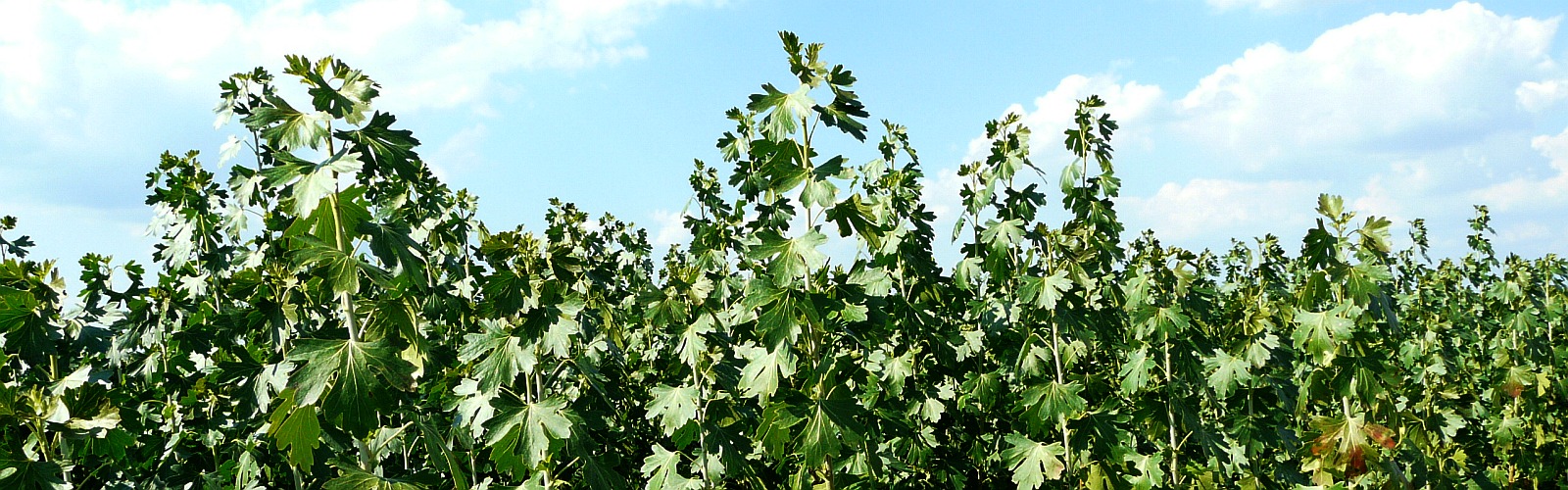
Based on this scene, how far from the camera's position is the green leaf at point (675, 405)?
497cm

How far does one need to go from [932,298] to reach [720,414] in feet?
5.02

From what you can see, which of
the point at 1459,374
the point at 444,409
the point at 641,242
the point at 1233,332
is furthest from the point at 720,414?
the point at 1459,374

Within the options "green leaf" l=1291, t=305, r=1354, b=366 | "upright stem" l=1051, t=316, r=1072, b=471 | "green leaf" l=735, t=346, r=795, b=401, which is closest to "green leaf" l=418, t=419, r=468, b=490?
"green leaf" l=735, t=346, r=795, b=401

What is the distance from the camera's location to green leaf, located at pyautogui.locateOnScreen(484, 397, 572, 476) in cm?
402

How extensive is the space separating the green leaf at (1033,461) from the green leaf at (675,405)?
1850 mm

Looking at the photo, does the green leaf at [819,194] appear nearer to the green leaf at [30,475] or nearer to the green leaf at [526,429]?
the green leaf at [526,429]

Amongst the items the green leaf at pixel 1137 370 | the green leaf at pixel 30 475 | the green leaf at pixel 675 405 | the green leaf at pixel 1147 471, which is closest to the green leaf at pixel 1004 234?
the green leaf at pixel 1137 370

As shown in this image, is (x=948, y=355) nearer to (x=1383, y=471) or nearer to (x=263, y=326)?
(x=1383, y=471)

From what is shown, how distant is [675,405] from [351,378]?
2.09 metres

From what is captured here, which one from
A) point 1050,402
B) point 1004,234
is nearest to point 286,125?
point 1004,234

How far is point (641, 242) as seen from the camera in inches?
422

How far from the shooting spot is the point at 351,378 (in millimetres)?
3156

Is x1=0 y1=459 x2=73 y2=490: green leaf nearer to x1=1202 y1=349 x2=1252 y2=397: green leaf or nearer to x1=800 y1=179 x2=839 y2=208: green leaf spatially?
x1=800 y1=179 x2=839 y2=208: green leaf

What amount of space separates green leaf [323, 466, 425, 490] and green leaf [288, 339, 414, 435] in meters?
0.40
